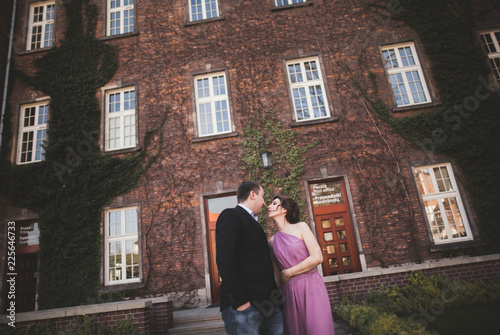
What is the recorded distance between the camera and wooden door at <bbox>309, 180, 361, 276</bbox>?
8.05 m

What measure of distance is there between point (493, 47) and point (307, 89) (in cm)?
634

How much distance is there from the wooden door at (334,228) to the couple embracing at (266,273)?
5.42m

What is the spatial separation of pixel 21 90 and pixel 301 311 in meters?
11.8

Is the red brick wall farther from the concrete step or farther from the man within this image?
the man

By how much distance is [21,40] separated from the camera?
10.4 m

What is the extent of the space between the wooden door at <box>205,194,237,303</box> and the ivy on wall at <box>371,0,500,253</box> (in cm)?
544

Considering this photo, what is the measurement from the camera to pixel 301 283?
296cm

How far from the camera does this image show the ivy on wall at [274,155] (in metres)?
8.45

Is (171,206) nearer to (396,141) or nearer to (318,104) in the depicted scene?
(318,104)

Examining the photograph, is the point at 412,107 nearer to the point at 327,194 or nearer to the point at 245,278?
the point at 327,194

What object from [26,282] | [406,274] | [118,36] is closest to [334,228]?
[406,274]

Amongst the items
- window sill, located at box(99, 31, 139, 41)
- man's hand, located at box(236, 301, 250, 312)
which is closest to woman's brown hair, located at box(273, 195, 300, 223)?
man's hand, located at box(236, 301, 250, 312)

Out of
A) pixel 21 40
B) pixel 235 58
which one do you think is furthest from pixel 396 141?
pixel 21 40

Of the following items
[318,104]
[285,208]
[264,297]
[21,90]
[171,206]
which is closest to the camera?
[264,297]
